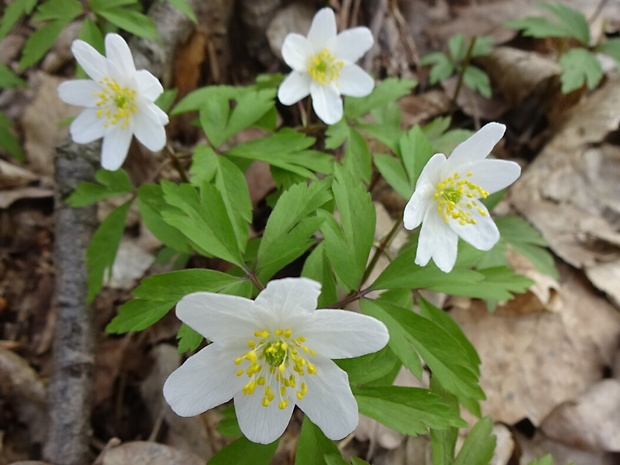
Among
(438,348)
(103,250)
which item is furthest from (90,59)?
(438,348)

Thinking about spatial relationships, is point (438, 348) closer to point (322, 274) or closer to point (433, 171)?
point (322, 274)

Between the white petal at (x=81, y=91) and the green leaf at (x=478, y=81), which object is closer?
the white petal at (x=81, y=91)

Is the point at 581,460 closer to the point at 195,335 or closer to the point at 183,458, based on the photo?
the point at 183,458

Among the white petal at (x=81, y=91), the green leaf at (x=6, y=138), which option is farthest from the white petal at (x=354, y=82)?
the green leaf at (x=6, y=138)

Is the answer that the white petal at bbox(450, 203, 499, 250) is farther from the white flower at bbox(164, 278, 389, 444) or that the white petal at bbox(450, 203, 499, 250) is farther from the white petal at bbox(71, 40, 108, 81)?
the white petal at bbox(71, 40, 108, 81)

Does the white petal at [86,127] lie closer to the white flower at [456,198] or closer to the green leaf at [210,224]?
the green leaf at [210,224]

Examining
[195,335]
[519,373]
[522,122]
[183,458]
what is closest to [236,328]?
[195,335]
